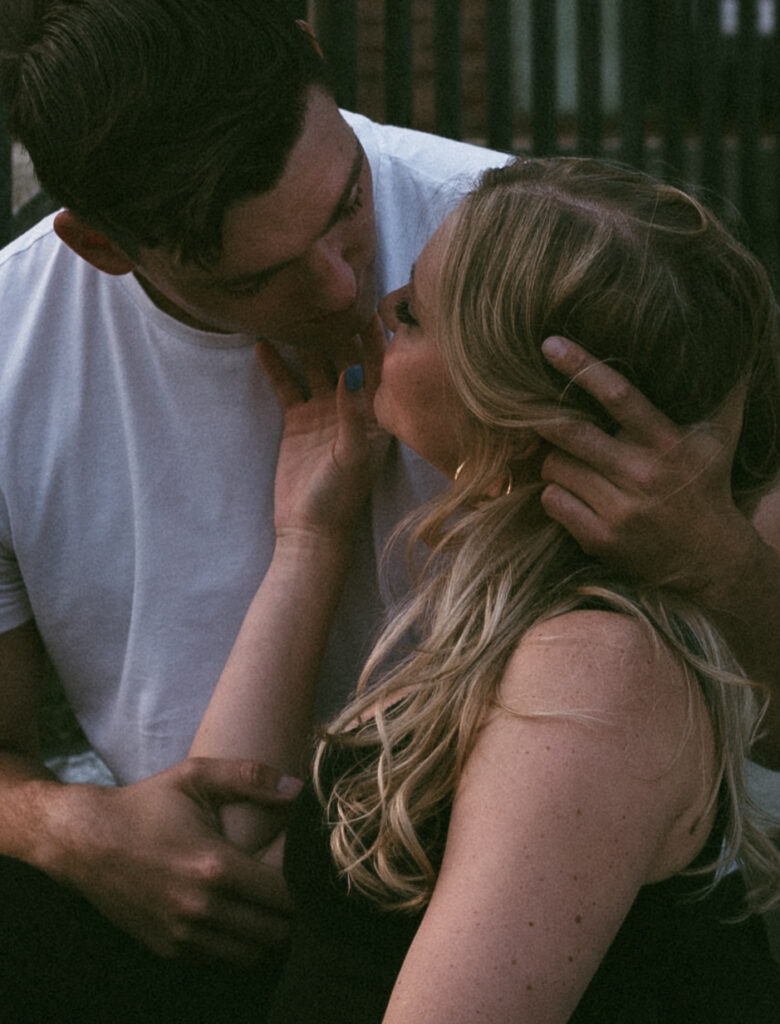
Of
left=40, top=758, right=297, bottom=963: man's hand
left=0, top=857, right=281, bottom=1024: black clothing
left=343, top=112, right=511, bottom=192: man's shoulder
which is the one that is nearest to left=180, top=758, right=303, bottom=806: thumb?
left=40, top=758, right=297, bottom=963: man's hand

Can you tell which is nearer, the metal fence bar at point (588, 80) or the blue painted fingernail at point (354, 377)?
the blue painted fingernail at point (354, 377)

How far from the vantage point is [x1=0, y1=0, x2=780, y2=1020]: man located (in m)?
1.78

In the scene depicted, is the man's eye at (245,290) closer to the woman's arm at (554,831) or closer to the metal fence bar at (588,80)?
the woman's arm at (554,831)

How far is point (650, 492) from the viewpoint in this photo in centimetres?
151

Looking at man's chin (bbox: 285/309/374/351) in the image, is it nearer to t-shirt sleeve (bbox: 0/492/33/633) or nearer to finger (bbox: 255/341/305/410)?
finger (bbox: 255/341/305/410)

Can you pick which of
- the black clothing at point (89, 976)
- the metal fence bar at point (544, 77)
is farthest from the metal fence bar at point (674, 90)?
the black clothing at point (89, 976)

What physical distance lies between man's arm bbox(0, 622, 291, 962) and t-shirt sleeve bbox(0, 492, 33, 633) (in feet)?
1.29

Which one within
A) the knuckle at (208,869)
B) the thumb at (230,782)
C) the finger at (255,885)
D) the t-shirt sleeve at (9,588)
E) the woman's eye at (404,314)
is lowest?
the finger at (255,885)

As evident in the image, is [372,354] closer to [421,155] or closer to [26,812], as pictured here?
[421,155]

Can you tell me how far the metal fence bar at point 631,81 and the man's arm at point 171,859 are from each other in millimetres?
2530

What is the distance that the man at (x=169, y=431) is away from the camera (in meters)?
1.78

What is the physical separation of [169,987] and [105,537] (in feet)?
2.68

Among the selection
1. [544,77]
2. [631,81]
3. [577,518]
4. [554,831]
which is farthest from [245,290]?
[631,81]

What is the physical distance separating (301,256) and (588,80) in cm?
Result: 207
